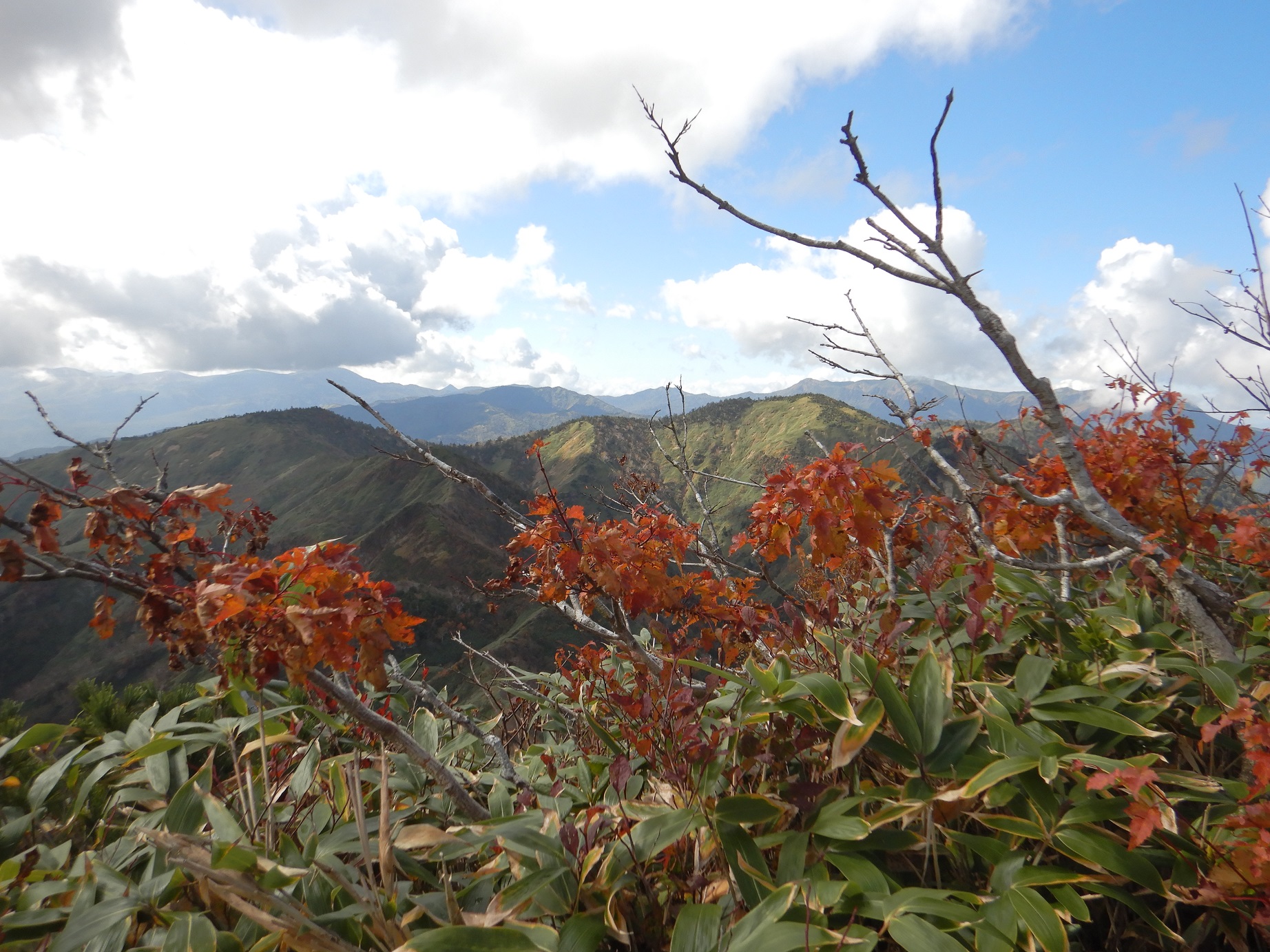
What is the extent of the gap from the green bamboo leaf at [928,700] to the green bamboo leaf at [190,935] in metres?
2.23

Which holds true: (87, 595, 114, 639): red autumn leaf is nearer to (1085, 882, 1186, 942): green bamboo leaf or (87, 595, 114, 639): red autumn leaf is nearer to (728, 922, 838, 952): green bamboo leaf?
(728, 922, 838, 952): green bamboo leaf

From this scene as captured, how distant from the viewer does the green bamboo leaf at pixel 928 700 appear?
193cm

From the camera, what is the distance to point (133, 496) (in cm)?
218

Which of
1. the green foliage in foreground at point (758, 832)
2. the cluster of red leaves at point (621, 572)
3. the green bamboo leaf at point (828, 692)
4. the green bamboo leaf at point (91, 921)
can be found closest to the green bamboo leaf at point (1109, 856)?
the green foliage in foreground at point (758, 832)

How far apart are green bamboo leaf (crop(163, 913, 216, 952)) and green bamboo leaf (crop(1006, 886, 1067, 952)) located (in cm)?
223

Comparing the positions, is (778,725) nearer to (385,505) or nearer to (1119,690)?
(1119,690)

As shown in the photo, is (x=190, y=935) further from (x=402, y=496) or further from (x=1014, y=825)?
(x=402, y=496)

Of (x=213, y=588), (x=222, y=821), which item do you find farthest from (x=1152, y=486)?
(x=222, y=821)

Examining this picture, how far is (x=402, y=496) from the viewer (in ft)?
192

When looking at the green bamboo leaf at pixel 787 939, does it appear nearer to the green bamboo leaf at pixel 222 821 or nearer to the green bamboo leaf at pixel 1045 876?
the green bamboo leaf at pixel 1045 876

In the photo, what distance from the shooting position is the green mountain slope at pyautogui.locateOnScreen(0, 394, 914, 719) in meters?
40.9

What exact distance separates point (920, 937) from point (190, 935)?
2008 millimetres

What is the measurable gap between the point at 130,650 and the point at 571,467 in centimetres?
5282

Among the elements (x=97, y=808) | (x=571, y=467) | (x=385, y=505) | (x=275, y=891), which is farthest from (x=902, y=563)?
(x=571, y=467)
